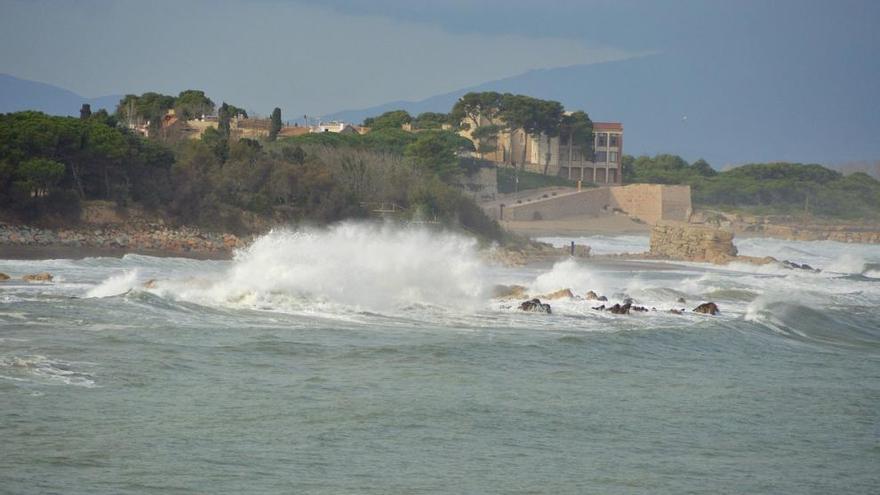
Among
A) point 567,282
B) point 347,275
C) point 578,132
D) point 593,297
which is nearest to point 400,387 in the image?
point 347,275

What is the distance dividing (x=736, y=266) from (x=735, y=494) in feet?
128

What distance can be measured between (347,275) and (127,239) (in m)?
15.2

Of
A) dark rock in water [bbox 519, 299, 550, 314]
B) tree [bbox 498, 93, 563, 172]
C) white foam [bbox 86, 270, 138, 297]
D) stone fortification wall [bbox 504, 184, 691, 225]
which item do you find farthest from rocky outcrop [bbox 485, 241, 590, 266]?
tree [bbox 498, 93, 563, 172]

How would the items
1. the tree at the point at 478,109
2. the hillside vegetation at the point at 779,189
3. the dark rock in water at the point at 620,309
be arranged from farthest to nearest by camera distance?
the hillside vegetation at the point at 779,189 → the tree at the point at 478,109 → the dark rock in water at the point at 620,309

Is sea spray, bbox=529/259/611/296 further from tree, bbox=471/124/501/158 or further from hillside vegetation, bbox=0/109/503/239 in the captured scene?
tree, bbox=471/124/501/158

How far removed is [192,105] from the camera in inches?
2896

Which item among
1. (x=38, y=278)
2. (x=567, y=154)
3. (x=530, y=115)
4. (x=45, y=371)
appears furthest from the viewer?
(x=567, y=154)

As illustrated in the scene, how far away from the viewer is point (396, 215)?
52.9 meters

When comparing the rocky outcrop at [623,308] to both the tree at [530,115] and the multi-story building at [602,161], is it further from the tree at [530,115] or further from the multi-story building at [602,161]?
the multi-story building at [602,161]

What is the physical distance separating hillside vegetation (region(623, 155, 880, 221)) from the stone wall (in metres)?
41.3

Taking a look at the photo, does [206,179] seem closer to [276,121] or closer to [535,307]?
[276,121]

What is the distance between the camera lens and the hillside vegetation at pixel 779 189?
100438 mm

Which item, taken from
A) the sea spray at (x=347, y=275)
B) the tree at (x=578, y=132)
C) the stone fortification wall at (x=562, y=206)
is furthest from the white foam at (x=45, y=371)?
the tree at (x=578, y=132)

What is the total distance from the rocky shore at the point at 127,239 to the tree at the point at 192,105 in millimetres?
27565
